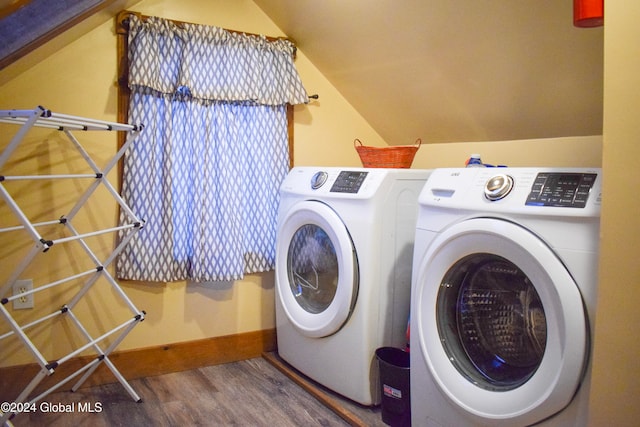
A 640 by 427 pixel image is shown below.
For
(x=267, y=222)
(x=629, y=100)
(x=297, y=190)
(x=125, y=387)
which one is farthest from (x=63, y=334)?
(x=629, y=100)

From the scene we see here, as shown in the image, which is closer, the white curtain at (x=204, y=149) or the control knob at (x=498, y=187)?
the control knob at (x=498, y=187)

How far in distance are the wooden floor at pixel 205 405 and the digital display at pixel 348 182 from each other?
0.90m

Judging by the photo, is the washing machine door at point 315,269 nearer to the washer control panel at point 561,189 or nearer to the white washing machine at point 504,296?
the white washing machine at point 504,296

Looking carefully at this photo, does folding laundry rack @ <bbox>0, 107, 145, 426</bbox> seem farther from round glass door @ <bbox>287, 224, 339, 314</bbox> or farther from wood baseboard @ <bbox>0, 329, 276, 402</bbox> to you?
round glass door @ <bbox>287, 224, 339, 314</bbox>

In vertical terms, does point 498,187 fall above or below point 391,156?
below

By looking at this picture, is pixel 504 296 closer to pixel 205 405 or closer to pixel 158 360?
pixel 205 405

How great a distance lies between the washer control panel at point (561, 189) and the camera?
1.28 m

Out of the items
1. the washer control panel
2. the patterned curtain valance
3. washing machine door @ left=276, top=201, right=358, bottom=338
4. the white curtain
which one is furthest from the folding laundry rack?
the washer control panel

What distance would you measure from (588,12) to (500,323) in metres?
0.90

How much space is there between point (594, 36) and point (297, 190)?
4.35 feet

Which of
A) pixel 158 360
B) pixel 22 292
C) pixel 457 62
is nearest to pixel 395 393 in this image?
pixel 158 360

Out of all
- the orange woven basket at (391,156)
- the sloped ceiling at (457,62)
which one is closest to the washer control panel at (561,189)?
the sloped ceiling at (457,62)

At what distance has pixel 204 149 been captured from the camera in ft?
7.87

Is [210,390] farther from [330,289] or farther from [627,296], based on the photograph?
[627,296]
